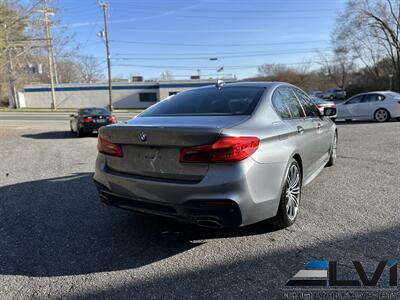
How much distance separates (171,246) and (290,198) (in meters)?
1.44

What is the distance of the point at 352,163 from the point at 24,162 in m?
7.78

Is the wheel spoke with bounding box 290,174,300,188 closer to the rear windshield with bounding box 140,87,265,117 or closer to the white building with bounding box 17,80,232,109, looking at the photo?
the rear windshield with bounding box 140,87,265,117

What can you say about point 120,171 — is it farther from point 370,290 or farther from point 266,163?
point 370,290

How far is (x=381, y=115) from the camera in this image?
14680mm

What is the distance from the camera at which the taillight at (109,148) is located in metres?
3.24

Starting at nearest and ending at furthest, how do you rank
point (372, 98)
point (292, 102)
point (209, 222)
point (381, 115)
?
point (209, 222) → point (292, 102) → point (381, 115) → point (372, 98)

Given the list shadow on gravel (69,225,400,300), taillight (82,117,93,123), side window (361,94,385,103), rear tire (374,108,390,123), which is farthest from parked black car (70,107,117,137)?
rear tire (374,108,390,123)

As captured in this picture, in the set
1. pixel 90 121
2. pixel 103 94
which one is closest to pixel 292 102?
pixel 90 121

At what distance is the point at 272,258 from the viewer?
299cm

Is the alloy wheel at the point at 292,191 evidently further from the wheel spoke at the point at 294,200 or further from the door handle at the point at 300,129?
the door handle at the point at 300,129

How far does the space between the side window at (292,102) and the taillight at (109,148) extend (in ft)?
7.20

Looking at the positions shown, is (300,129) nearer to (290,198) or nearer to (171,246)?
(290,198)

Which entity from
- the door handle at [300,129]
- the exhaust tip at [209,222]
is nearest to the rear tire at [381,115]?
the door handle at [300,129]

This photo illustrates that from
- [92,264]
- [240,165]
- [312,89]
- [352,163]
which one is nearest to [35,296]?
[92,264]
